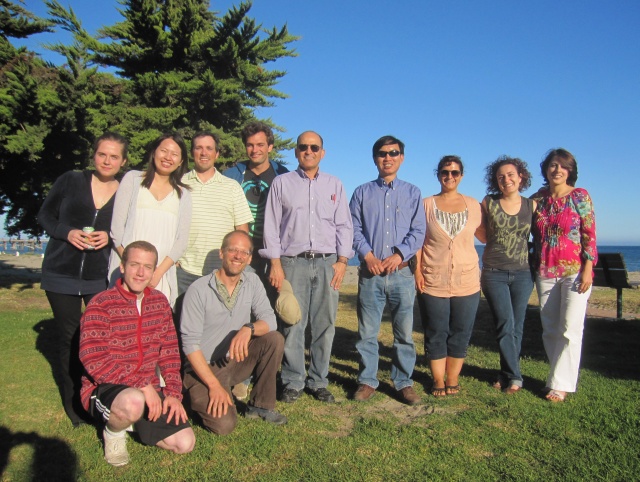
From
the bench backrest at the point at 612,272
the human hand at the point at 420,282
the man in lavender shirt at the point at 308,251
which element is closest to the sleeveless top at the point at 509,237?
the human hand at the point at 420,282

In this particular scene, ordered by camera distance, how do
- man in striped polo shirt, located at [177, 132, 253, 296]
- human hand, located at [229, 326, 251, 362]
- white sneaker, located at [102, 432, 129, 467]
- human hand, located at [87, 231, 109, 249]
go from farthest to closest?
man in striped polo shirt, located at [177, 132, 253, 296] < human hand, located at [87, 231, 109, 249] < human hand, located at [229, 326, 251, 362] < white sneaker, located at [102, 432, 129, 467]

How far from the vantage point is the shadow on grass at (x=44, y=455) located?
10.4 ft

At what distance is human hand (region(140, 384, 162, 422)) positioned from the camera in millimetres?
3332

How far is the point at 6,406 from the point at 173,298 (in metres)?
1.73

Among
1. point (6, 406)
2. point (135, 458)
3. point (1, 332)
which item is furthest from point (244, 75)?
point (135, 458)

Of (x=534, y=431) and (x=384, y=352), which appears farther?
(x=384, y=352)

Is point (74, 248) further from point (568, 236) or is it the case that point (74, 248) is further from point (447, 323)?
point (568, 236)

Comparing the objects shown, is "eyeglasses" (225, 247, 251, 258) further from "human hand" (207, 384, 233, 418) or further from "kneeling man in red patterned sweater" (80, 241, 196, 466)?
"human hand" (207, 384, 233, 418)

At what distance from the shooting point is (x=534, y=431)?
3.86 m

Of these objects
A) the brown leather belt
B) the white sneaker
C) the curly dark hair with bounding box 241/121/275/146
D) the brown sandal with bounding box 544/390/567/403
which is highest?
the curly dark hair with bounding box 241/121/275/146

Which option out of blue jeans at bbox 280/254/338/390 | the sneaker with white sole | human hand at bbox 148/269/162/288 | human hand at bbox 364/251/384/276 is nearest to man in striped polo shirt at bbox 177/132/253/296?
human hand at bbox 148/269/162/288

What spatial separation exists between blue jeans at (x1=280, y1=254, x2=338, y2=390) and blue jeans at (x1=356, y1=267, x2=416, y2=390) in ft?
1.01

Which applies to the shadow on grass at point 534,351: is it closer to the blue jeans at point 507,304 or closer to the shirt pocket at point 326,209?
the blue jeans at point 507,304

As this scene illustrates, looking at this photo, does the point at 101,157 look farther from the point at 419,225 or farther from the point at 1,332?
the point at 1,332
